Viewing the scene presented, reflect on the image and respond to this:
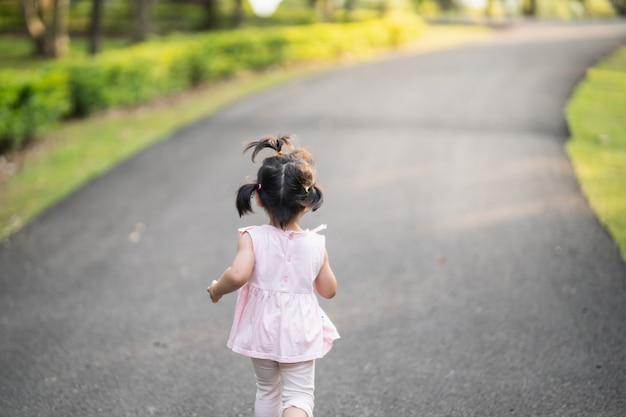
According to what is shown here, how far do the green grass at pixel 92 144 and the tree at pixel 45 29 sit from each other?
9.94m

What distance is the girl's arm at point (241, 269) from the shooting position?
268 cm

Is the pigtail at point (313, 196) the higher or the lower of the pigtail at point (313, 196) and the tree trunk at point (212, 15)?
the higher

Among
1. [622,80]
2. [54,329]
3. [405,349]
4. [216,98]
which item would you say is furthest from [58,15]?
[405,349]

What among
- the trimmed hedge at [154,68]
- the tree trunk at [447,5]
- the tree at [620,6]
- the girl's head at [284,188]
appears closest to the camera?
the girl's head at [284,188]

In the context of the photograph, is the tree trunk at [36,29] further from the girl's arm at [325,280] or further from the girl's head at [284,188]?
the girl's arm at [325,280]

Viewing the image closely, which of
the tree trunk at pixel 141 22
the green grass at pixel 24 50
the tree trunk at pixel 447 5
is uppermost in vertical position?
the tree trunk at pixel 141 22

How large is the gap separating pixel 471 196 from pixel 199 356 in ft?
14.1

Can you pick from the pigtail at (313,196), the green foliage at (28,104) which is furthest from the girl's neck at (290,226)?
the green foliage at (28,104)

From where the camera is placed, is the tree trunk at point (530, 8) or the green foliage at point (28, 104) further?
the tree trunk at point (530, 8)

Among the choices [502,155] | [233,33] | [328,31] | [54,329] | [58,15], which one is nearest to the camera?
[54,329]

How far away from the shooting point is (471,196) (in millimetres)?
7188

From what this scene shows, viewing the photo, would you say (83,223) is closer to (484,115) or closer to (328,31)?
(484,115)

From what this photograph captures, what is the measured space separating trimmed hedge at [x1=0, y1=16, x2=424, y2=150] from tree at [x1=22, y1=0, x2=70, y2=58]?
814 cm

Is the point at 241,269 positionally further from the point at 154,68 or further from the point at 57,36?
the point at 57,36
